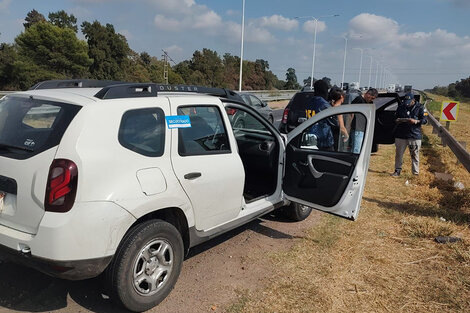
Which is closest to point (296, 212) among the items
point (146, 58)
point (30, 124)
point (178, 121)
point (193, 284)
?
point (193, 284)

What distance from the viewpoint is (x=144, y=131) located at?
2.99m

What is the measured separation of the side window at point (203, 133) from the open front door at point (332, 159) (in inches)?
39.6

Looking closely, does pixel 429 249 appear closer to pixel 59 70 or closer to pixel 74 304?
pixel 74 304

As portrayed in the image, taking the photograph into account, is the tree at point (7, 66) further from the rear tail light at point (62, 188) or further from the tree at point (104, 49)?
the rear tail light at point (62, 188)

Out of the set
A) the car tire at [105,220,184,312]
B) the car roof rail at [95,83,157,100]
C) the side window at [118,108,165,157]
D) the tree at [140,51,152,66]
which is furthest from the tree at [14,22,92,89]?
the car tire at [105,220,184,312]

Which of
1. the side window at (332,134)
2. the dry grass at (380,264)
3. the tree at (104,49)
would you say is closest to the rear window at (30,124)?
the dry grass at (380,264)

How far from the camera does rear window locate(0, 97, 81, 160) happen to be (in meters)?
2.66

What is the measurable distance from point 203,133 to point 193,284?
1.45m

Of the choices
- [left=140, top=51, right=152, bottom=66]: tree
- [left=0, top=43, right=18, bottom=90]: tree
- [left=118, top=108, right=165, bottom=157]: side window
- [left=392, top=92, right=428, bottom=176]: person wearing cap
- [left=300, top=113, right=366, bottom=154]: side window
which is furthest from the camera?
[left=140, top=51, right=152, bottom=66]: tree

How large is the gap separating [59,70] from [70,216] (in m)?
43.3

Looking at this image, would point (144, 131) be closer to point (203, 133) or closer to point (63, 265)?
point (203, 133)

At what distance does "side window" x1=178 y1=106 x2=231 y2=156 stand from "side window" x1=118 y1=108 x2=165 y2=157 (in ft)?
Answer: 0.68

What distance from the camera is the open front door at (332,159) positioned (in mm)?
3953

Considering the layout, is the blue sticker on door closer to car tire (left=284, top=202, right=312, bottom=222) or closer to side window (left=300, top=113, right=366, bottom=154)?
side window (left=300, top=113, right=366, bottom=154)
